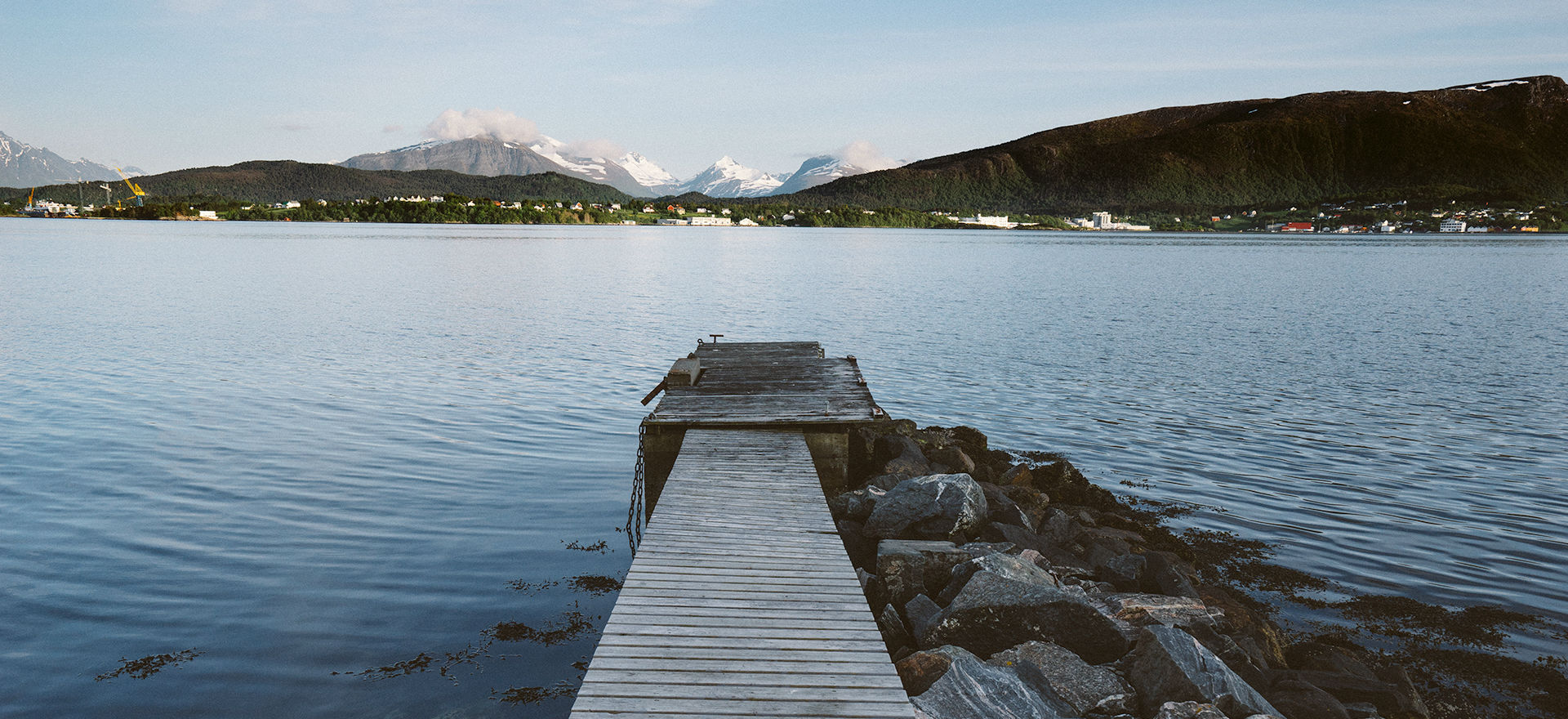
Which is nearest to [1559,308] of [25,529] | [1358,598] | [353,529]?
[1358,598]

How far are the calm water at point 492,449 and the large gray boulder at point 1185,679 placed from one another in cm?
575

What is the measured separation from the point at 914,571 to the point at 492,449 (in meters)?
12.2

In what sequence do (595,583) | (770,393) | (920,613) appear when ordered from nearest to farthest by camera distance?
(920,613) → (595,583) → (770,393)

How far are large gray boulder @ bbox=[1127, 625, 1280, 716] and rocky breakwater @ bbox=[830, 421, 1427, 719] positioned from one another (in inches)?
0.5

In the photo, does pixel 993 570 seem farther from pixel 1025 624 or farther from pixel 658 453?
pixel 658 453

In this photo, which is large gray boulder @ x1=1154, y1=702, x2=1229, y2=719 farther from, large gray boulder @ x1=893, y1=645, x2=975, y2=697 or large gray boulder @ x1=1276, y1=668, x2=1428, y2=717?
large gray boulder @ x1=1276, y1=668, x2=1428, y2=717

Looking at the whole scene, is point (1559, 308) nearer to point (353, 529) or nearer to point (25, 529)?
point (353, 529)

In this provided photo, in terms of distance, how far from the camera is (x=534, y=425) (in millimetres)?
22000

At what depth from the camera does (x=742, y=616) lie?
8188 millimetres

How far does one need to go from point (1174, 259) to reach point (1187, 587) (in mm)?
117157

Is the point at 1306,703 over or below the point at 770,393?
below

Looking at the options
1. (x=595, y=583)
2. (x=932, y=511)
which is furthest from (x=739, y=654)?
(x=595, y=583)

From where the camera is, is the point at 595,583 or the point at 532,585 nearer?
the point at 532,585

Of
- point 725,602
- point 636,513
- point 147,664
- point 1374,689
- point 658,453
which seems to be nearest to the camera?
point 1374,689
